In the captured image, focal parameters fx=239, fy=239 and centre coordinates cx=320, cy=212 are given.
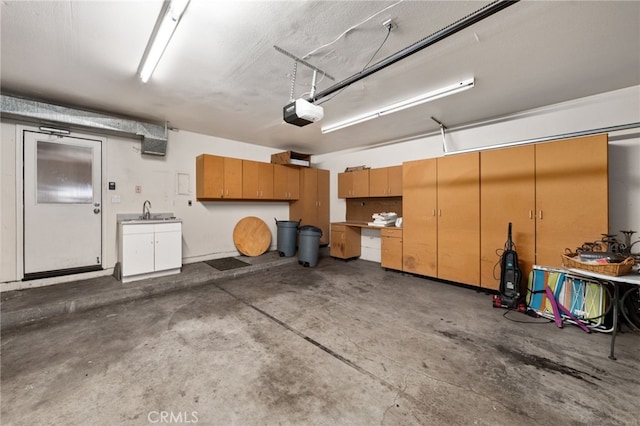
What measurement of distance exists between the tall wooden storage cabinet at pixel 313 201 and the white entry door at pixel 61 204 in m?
3.86

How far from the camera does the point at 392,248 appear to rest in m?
4.76

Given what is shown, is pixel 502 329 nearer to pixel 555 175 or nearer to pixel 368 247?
pixel 555 175

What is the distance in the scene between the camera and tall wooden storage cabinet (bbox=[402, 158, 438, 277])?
13.9ft

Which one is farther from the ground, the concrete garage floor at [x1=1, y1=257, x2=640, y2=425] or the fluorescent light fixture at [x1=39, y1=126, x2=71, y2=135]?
the fluorescent light fixture at [x1=39, y1=126, x2=71, y2=135]

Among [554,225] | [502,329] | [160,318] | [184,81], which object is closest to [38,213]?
[160,318]

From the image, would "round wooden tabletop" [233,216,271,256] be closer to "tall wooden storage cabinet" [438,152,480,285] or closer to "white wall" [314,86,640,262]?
"tall wooden storage cabinet" [438,152,480,285]

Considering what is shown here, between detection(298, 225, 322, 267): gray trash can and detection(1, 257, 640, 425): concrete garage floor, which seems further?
detection(298, 225, 322, 267): gray trash can

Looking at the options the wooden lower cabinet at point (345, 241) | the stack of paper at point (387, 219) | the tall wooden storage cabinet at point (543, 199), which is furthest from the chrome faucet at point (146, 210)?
the tall wooden storage cabinet at point (543, 199)

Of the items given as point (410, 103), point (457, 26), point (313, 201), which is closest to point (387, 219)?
point (313, 201)

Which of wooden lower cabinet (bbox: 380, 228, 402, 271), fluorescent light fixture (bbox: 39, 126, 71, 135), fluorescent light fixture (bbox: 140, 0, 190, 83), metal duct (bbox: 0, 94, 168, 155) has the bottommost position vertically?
wooden lower cabinet (bbox: 380, 228, 402, 271)

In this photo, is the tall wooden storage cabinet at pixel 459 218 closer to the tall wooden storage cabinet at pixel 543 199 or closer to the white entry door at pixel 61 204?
the tall wooden storage cabinet at pixel 543 199

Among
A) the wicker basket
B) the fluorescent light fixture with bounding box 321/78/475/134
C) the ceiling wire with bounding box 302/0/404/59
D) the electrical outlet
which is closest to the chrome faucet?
the fluorescent light fixture with bounding box 321/78/475/134

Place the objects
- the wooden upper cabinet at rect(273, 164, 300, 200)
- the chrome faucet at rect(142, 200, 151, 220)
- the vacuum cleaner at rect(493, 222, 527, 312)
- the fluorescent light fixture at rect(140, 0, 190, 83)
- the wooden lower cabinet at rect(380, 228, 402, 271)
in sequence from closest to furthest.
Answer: the fluorescent light fixture at rect(140, 0, 190, 83) < the vacuum cleaner at rect(493, 222, 527, 312) < the chrome faucet at rect(142, 200, 151, 220) < the wooden lower cabinet at rect(380, 228, 402, 271) < the wooden upper cabinet at rect(273, 164, 300, 200)

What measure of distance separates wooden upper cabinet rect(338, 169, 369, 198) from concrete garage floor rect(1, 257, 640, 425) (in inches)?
114
